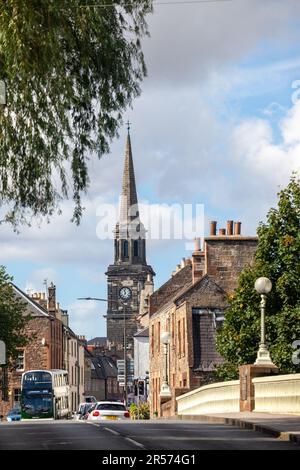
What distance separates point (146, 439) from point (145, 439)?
3 centimetres

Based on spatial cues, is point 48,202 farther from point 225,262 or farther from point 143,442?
point 225,262

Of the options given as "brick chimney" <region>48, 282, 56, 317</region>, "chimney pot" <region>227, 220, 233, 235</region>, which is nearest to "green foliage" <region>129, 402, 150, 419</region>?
"chimney pot" <region>227, 220, 233, 235</region>

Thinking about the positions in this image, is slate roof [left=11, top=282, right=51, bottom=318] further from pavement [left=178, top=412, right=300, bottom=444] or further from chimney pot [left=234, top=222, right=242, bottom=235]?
pavement [left=178, top=412, right=300, bottom=444]

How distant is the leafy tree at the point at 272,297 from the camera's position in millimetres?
57250

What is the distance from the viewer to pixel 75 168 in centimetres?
2466

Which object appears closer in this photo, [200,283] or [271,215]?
[271,215]

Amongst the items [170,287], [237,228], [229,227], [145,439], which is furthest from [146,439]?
[170,287]

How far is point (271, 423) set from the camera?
90.8 feet

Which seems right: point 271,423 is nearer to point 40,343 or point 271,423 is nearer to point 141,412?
point 141,412

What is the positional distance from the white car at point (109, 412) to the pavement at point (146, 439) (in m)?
21.1

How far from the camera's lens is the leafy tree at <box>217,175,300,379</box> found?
57.2m

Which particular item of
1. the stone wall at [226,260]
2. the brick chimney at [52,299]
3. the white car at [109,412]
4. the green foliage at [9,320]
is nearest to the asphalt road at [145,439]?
→ the white car at [109,412]
